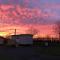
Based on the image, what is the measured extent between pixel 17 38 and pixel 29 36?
295cm

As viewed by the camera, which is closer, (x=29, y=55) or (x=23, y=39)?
(x=29, y=55)

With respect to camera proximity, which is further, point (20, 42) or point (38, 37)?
point (38, 37)

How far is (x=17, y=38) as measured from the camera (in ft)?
176

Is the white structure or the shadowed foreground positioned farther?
the white structure

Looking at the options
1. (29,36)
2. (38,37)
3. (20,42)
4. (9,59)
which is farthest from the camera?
(38,37)

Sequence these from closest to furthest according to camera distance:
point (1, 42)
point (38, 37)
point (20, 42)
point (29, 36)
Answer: point (20, 42) < point (29, 36) < point (1, 42) < point (38, 37)

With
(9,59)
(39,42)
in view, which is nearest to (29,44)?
(39,42)

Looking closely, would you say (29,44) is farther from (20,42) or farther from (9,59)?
(9,59)

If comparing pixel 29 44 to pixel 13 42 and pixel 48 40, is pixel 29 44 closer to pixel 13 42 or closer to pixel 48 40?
pixel 13 42

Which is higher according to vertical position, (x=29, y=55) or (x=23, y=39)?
(x=23, y=39)

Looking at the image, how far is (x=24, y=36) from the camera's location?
53219 millimetres

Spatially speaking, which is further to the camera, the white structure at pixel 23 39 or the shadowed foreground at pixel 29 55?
the white structure at pixel 23 39

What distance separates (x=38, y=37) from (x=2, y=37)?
9596mm

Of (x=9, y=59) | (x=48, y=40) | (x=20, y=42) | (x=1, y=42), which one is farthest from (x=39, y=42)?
(x=9, y=59)
